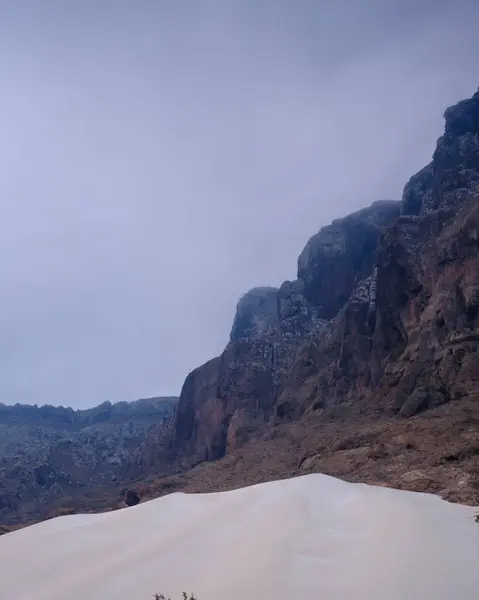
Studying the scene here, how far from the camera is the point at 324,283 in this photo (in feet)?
236

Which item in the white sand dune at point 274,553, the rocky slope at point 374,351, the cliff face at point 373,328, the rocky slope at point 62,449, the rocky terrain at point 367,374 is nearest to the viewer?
the white sand dune at point 274,553

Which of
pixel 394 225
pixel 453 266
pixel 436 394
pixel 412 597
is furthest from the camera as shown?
pixel 394 225

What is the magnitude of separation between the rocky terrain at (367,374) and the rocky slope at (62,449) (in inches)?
121

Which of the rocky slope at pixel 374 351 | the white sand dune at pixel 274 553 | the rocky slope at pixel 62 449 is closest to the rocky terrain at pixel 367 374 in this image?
the rocky slope at pixel 374 351

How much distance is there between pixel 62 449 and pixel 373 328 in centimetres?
5691

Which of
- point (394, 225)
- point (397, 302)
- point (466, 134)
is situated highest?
point (466, 134)

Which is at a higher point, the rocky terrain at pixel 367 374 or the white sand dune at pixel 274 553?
the rocky terrain at pixel 367 374

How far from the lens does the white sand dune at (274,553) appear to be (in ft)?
27.3

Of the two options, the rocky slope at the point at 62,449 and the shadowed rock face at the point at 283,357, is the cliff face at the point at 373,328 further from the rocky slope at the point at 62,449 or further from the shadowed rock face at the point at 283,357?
the rocky slope at the point at 62,449

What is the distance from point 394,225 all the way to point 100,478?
54.0m

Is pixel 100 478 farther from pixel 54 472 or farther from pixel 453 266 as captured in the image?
pixel 453 266

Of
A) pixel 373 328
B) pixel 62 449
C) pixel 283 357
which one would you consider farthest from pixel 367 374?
pixel 62 449

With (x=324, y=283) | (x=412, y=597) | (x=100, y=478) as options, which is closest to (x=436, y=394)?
(x=412, y=597)

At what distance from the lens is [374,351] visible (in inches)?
1596
